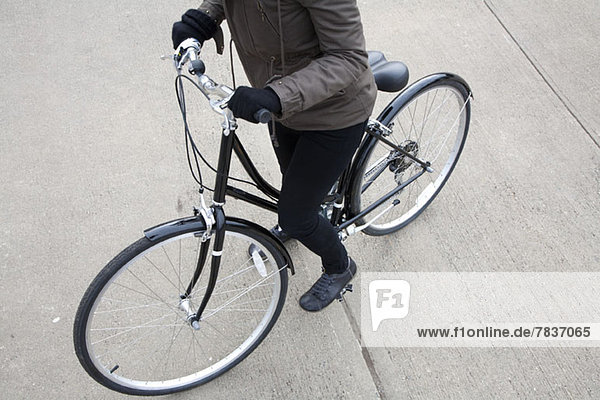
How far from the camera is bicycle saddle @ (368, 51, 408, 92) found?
2.35 metres

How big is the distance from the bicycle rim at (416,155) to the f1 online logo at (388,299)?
11.0 inches

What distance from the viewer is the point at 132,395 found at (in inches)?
97.5

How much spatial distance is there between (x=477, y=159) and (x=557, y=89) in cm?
88

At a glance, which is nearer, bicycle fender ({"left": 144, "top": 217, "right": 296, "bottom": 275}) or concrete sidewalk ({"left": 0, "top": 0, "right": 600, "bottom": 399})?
bicycle fender ({"left": 144, "top": 217, "right": 296, "bottom": 275})

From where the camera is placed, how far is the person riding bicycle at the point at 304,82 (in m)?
1.68

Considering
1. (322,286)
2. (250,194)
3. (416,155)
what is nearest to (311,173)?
(250,194)

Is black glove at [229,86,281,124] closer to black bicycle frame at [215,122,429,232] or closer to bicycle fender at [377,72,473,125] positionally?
black bicycle frame at [215,122,429,232]

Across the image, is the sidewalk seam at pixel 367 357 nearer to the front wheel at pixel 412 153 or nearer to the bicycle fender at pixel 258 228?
the front wheel at pixel 412 153

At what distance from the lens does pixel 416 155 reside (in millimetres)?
2875

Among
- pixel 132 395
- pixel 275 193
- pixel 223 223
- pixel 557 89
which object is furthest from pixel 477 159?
pixel 132 395

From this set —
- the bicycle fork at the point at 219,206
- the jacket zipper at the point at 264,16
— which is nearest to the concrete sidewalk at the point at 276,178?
the bicycle fork at the point at 219,206

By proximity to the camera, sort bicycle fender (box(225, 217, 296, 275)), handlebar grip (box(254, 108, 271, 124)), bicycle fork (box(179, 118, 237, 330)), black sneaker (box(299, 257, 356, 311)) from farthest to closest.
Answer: black sneaker (box(299, 257, 356, 311)), bicycle fender (box(225, 217, 296, 275)), bicycle fork (box(179, 118, 237, 330)), handlebar grip (box(254, 108, 271, 124))

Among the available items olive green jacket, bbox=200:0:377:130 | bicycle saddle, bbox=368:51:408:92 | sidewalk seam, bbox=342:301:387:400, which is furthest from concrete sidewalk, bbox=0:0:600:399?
olive green jacket, bbox=200:0:377:130

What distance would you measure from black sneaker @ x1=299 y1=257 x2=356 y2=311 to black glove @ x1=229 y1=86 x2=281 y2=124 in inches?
50.1
